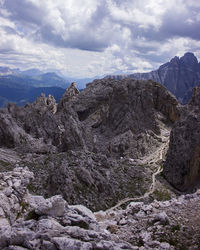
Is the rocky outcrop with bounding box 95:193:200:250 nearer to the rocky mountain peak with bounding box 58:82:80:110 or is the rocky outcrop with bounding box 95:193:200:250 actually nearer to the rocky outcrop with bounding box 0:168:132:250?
the rocky outcrop with bounding box 0:168:132:250

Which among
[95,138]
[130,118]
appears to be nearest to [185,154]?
[130,118]

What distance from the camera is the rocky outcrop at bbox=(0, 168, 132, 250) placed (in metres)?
16.6

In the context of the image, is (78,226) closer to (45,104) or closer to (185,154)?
(185,154)

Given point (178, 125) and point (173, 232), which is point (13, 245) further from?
point (178, 125)

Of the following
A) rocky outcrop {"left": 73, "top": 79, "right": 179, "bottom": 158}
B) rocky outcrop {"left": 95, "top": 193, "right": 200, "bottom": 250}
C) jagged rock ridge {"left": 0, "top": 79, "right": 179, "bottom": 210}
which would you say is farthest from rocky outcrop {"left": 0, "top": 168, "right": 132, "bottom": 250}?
rocky outcrop {"left": 73, "top": 79, "right": 179, "bottom": 158}

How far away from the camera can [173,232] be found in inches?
818

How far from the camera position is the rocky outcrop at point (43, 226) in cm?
1661

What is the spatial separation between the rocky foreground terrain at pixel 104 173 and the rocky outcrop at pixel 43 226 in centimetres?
7

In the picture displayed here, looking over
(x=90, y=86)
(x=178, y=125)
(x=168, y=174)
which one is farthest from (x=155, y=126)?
(x=90, y=86)

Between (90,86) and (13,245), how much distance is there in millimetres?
140676

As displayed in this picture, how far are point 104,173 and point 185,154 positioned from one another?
1180 inches

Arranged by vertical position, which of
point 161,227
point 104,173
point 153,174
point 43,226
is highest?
point 43,226

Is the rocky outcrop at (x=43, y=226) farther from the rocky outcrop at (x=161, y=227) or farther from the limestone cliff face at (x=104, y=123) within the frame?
the limestone cliff face at (x=104, y=123)

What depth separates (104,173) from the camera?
169 feet
